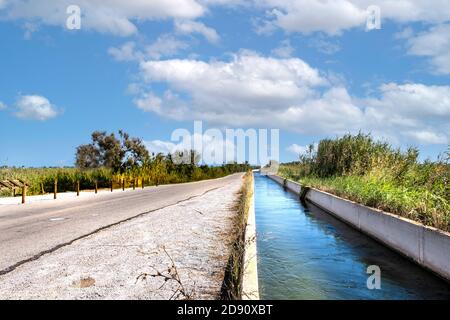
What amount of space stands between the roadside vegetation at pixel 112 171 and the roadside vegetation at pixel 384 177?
14808 millimetres

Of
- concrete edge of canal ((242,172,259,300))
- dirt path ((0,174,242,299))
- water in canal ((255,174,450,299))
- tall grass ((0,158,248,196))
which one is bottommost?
water in canal ((255,174,450,299))

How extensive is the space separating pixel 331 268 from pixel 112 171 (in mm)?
→ 33709

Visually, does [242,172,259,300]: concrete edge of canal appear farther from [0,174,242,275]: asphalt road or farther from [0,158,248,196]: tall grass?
[0,158,248,196]: tall grass

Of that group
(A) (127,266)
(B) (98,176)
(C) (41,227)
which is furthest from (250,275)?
(B) (98,176)

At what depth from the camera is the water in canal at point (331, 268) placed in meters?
6.80

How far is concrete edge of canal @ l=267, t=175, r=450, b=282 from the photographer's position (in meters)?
7.31

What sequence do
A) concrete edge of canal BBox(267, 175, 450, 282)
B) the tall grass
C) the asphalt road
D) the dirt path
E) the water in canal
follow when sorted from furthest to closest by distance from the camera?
the tall grass
the asphalt road
concrete edge of canal BBox(267, 175, 450, 282)
the water in canal
the dirt path

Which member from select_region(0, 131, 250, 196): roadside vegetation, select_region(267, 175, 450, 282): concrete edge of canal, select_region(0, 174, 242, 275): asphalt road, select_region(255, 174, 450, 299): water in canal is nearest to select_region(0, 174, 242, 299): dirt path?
select_region(0, 174, 242, 275): asphalt road

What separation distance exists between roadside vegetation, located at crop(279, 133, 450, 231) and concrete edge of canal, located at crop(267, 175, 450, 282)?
11.7 inches

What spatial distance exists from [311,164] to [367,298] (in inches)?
1083

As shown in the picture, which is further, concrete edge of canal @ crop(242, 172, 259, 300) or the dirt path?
the dirt path

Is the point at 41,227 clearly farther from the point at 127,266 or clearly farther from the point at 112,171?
the point at 112,171
